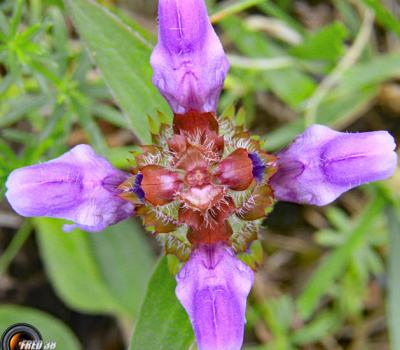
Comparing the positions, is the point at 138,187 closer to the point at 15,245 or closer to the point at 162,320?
the point at 162,320

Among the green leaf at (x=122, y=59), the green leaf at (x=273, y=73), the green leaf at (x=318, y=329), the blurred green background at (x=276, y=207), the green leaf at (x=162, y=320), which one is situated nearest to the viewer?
the green leaf at (x=162, y=320)

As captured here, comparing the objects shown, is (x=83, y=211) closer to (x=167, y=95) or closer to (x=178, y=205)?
(x=178, y=205)

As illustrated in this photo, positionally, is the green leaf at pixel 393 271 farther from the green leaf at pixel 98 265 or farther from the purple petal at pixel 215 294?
the purple petal at pixel 215 294

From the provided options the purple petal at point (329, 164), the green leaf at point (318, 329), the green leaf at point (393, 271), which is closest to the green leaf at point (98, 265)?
the green leaf at point (318, 329)

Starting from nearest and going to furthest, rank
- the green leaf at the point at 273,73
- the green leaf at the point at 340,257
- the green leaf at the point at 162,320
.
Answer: the green leaf at the point at 162,320
the green leaf at the point at 340,257
the green leaf at the point at 273,73

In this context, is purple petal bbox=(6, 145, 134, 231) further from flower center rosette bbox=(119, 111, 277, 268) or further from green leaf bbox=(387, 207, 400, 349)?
green leaf bbox=(387, 207, 400, 349)

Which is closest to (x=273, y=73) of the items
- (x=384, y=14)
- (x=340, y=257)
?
(x=384, y=14)
